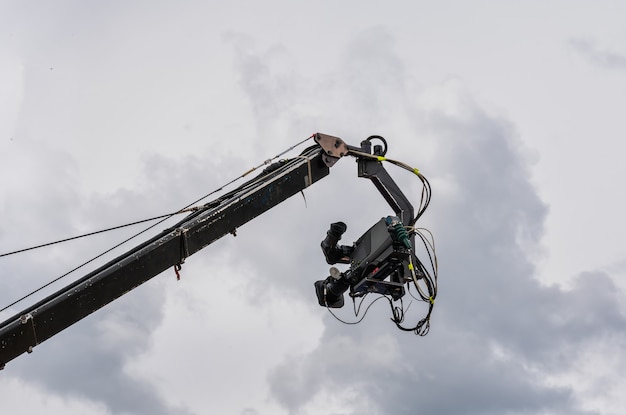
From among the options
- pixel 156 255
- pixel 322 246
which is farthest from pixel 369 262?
pixel 156 255

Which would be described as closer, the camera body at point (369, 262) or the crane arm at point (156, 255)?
the crane arm at point (156, 255)

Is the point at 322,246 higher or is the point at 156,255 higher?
the point at 322,246

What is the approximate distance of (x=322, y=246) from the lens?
813 inches

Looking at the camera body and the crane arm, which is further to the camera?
the camera body

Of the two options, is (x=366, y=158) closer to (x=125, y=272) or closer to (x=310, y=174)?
(x=310, y=174)

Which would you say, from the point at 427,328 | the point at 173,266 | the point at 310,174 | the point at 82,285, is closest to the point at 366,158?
the point at 310,174

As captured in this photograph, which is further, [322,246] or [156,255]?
[322,246]

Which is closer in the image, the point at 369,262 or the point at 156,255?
the point at 156,255

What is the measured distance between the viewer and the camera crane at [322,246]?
16500 millimetres

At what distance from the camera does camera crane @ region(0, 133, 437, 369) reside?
650 inches

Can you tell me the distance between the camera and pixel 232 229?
60.6 feet

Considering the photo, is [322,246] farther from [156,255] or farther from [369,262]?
[156,255]

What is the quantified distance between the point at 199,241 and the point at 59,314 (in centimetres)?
262

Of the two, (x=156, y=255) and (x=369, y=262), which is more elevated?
(x=369, y=262)
